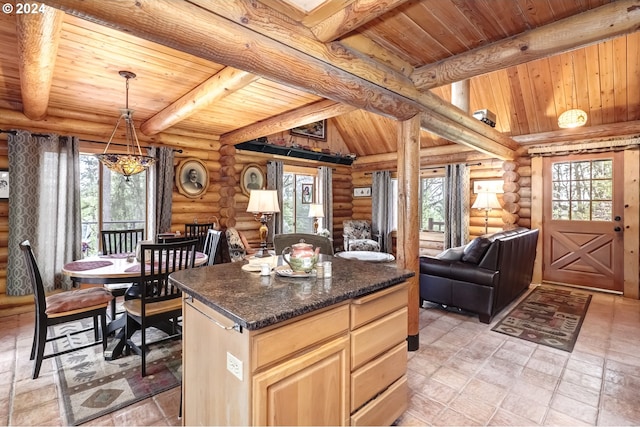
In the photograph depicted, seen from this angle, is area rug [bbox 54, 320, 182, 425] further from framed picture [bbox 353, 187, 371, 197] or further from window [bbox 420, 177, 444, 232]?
framed picture [bbox 353, 187, 371, 197]

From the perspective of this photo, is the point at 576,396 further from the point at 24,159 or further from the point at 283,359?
the point at 24,159

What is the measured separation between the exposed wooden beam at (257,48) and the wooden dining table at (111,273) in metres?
1.87

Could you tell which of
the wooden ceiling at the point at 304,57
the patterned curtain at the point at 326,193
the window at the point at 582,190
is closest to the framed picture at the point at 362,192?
the patterned curtain at the point at 326,193

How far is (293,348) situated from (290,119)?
11.3ft

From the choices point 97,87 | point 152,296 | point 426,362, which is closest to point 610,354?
point 426,362

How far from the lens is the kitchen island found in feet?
4.10

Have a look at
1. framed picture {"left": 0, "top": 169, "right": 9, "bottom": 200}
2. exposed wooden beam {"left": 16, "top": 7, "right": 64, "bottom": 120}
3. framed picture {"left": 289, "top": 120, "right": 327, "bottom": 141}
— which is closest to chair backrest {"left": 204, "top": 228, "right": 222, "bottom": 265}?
exposed wooden beam {"left": 16, "top": 7, "right": 64, "bottom": 120}

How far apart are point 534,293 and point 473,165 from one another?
2.69 m

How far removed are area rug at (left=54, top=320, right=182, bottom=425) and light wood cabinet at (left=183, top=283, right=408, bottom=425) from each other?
2.57 ft

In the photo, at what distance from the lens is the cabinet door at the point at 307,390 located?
125 cm

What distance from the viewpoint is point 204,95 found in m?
3.24

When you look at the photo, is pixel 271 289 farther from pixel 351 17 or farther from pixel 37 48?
pixel 37 48

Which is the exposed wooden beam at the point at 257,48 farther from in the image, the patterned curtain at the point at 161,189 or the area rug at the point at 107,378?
the patterned curtain at the point at 161,189

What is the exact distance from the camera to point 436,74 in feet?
8.98
